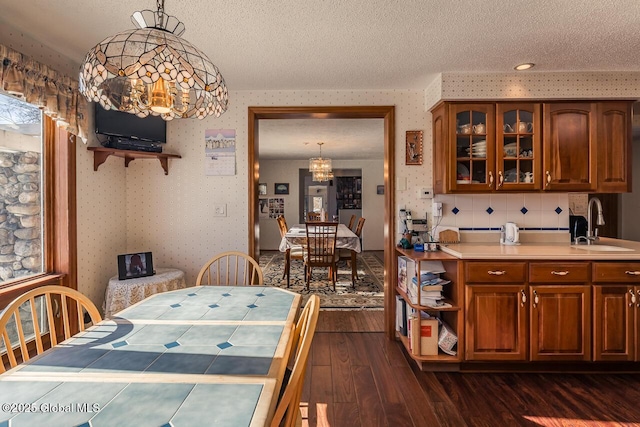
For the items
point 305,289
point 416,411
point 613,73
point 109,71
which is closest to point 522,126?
point 613,73

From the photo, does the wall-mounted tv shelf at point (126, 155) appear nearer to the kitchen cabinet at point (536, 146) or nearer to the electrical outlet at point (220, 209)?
the electrical outlet at point (220, 209)

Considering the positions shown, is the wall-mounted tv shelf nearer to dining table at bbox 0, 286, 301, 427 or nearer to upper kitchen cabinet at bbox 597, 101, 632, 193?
dining table at bbox 0, 286, 301, 427

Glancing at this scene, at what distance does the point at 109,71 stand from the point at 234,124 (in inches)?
75.6

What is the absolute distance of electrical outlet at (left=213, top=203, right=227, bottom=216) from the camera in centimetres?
302

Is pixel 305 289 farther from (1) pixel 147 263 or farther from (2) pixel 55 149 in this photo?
(2) pixel 55 149

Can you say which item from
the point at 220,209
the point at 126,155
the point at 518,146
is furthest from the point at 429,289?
the point at 126,155

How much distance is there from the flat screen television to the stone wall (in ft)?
1.63

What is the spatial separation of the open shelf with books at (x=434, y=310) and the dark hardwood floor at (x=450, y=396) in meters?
0.13

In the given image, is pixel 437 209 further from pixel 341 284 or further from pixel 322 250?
pixel 341 284

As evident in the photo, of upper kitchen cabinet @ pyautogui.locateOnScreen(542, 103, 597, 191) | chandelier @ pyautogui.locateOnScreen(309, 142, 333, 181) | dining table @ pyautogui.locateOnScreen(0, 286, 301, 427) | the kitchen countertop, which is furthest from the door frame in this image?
chandelier @ pyautogui.locateOnScreen(309, 142, 333, 181)

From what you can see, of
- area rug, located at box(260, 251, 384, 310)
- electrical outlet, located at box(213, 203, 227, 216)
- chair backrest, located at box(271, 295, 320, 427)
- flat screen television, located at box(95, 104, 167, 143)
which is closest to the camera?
chair backrest, located at box(271, 295, 320, 427)

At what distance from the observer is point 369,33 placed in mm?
2020

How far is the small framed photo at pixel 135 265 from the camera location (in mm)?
2662

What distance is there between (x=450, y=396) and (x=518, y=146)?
1941 mm
